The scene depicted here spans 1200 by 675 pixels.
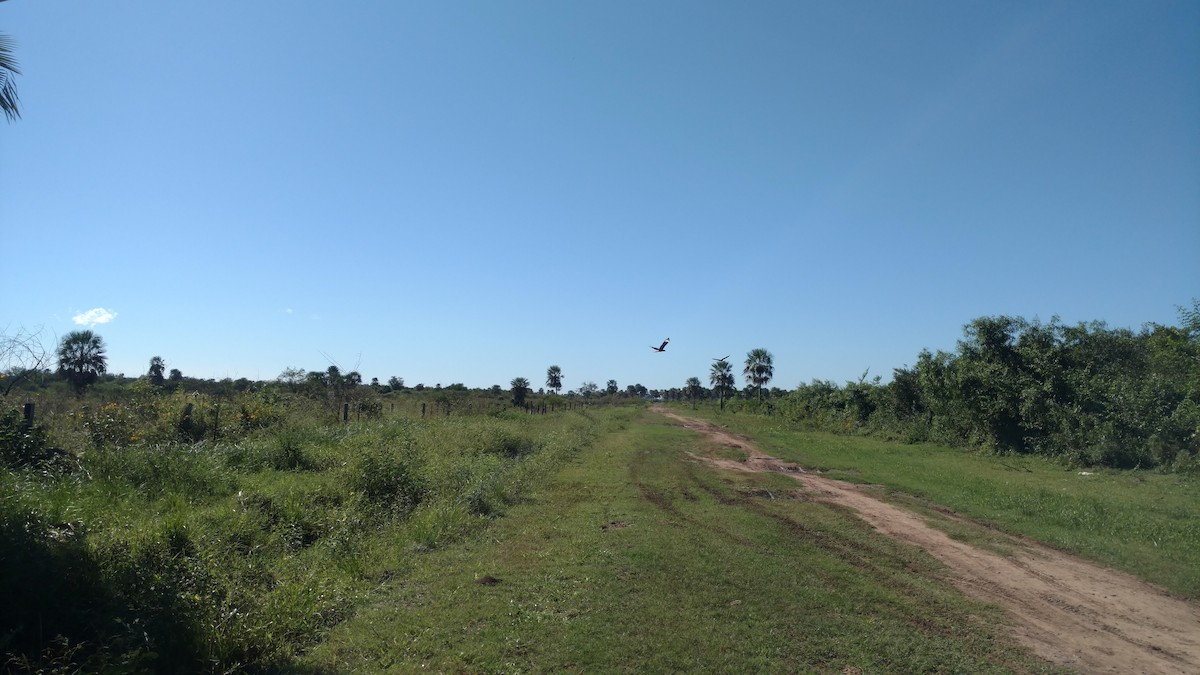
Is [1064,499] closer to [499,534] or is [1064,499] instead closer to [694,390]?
[499,534]

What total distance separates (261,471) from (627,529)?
7.67 metres

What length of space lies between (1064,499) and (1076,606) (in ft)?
23.7

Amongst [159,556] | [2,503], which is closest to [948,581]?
[159,556]

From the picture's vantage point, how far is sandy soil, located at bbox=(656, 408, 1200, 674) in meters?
5.24

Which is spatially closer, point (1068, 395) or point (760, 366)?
point (1068, 395)

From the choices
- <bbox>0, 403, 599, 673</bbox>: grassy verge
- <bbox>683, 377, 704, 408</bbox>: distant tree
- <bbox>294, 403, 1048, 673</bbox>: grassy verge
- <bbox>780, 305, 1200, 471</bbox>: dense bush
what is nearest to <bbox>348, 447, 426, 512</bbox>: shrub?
<bbox>0, 403, 599, 673</bbox>: grassy verge

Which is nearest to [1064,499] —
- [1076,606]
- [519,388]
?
[1076,606]

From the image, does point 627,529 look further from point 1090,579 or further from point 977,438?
point 977,438

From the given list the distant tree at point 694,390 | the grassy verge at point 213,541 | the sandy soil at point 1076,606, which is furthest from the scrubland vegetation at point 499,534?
the distant tree at point 694,390

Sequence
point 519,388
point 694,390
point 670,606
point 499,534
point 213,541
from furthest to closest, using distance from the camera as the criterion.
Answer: point 694,390 → point 519,388 → point 499,534 → point 213,541 → point 670,606

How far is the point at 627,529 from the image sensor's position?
30.7 feet

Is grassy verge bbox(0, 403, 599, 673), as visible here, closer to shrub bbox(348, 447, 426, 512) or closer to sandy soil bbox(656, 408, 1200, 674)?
shrub bbox(348, 447, 426, 512)

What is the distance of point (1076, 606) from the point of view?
21.3 feet

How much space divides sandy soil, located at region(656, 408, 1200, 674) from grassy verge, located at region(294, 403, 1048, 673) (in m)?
0.39
